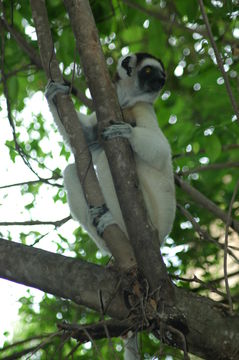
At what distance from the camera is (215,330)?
128 inches

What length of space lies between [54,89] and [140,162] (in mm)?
1024

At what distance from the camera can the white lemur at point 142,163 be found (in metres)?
4.28

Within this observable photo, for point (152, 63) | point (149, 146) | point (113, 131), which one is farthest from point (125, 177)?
point (152, 63)

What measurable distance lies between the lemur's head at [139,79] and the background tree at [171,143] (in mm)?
131

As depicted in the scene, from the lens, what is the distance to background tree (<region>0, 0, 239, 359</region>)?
3400 millimetres

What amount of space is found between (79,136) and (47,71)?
27.5 inches

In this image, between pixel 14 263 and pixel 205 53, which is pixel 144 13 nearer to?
pixel 205 53

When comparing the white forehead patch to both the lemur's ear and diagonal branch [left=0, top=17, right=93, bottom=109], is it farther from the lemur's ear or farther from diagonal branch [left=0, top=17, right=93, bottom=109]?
diagonal branch [left=0, top=17, right=93, bottom=109]

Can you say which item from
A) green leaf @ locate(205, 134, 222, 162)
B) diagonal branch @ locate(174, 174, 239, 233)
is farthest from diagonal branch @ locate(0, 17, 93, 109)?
green leaf @ locate(205, 134, 222, 162)

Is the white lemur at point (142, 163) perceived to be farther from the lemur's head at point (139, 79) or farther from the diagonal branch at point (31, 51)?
the diagonal branch at point (31, 51)

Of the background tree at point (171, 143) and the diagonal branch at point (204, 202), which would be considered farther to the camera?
the diagonal branch at point (204, 202)

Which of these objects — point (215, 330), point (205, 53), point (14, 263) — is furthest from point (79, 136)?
point (205, 53)

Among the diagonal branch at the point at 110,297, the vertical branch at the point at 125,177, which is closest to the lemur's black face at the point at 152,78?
the vertical branch at the point at 125,177

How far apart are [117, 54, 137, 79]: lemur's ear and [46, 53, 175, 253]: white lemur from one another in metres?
0.08
